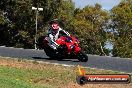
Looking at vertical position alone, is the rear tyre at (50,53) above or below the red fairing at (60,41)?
below

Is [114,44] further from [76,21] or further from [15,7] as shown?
[15,7]

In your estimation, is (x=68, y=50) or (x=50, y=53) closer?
(x=68, y=50)

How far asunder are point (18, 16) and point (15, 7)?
134 cm

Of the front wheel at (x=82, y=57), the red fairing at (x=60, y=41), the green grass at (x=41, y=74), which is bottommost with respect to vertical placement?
the green grass at (x=41, y=74)

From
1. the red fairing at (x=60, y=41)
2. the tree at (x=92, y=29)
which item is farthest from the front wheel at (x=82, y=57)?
the tree at (x=92, y=29)

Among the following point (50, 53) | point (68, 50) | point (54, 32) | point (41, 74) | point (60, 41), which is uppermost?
point (54, 32)

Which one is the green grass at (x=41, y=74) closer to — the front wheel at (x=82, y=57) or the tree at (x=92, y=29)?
the front wheel at (x=82, y=57)

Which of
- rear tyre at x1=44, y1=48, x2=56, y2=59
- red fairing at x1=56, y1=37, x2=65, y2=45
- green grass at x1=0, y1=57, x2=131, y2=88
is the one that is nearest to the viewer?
green grass at x1=0, y1=57, x2=131, y2=88

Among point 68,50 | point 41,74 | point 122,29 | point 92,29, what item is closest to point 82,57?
point 68,50

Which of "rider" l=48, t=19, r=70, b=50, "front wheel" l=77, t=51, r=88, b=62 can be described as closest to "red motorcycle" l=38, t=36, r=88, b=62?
"front wheel" l=77, t=51, r=88, b=62

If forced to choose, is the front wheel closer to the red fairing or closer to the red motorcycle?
the red motorcycle

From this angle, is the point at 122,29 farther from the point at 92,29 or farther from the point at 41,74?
the point at 41,74

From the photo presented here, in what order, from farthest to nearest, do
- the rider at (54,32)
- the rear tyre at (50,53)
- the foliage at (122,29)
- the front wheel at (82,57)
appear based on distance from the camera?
the foliage at (122,29) → the rear tyre at (50,53) → the front wheel at (82,57) → the rider at (54,32)

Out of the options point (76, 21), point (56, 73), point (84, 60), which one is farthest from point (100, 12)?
point (56, 73)
